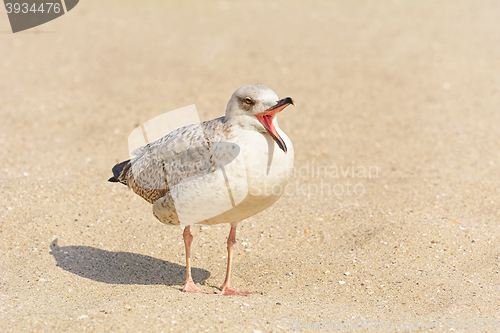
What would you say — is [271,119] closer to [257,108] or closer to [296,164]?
[257,108]

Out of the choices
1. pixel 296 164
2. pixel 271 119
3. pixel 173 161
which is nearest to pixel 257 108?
pixel 271 119

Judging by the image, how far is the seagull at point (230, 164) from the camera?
4270 millimetres

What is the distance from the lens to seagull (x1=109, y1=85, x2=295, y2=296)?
427 cm

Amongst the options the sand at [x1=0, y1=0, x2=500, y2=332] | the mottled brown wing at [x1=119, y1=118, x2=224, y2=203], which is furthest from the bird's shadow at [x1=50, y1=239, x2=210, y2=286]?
the mottled brown wing at [x1=119, y1=118, x2=224, y2=203]

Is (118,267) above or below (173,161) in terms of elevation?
below

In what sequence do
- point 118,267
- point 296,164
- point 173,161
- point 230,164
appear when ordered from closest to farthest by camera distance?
point 230,164
point 173,161
point 118,267
point 296,164

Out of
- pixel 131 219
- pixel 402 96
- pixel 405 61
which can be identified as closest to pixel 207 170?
pixel 131 219

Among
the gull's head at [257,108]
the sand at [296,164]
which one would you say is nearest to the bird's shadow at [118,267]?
the sand at [296,164]

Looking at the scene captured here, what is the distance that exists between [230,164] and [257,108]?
1.77 ft

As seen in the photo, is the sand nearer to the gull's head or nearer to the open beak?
the open beak

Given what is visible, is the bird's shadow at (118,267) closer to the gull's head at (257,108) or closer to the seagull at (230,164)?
the seagull at (230,164)

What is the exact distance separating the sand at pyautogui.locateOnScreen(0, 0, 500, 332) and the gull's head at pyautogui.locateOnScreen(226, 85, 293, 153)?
167 centimetres

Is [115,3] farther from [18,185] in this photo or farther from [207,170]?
[207,170]

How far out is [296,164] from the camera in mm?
8977
